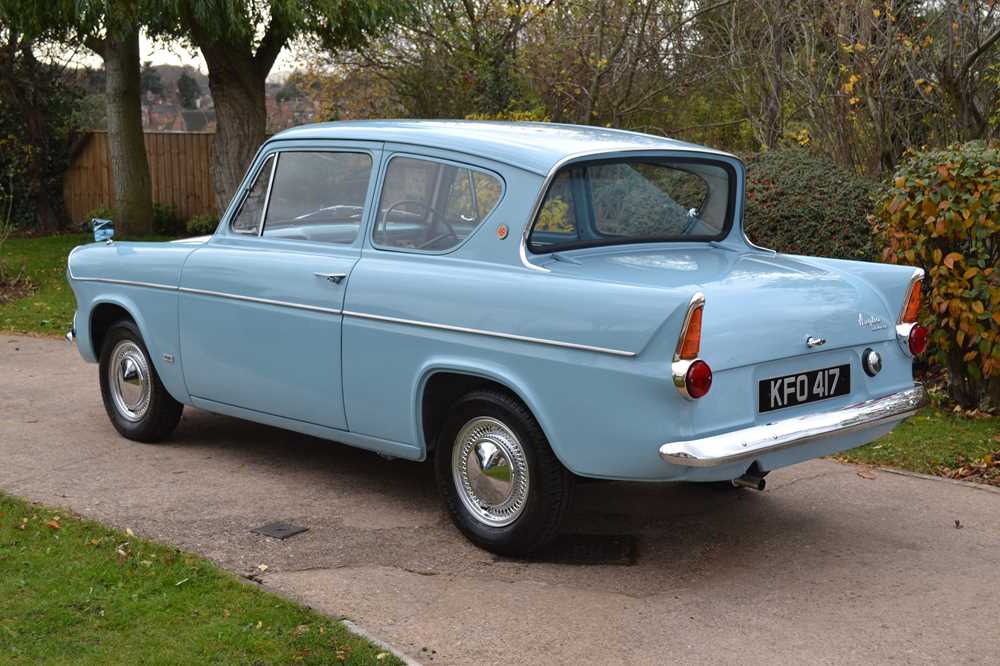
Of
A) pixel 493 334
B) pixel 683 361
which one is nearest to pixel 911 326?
pixel 683 361

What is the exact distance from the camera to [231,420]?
790cm

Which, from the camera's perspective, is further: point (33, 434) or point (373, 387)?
point (33, 434)

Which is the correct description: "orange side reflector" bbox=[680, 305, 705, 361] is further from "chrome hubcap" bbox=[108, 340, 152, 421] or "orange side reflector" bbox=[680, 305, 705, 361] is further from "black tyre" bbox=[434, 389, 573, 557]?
"chrome hubcap" bbox=[108, 340, 152, 421]

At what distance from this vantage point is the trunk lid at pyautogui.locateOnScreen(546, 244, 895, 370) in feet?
15.5

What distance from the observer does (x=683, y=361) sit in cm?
452

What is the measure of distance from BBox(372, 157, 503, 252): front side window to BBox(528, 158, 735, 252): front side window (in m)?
0.29

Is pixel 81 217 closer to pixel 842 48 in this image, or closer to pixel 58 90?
pixel 58 90

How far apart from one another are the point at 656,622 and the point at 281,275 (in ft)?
8.43

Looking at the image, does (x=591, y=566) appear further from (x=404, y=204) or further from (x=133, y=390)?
(x=133, y=390)

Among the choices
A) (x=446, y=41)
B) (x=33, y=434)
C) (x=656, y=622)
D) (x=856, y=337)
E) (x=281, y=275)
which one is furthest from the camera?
(x=446, y=41)

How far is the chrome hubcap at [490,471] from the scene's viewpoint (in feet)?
17.0

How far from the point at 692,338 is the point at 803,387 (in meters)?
0.75

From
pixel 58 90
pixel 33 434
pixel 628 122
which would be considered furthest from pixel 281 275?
pixel 58 90

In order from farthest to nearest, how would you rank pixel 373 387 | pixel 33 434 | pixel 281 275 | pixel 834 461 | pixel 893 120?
1. pixel 893 120
2. pixel 33 434
3. pixel 834 461
4. pixel 281 275
5. pixel 373 387
